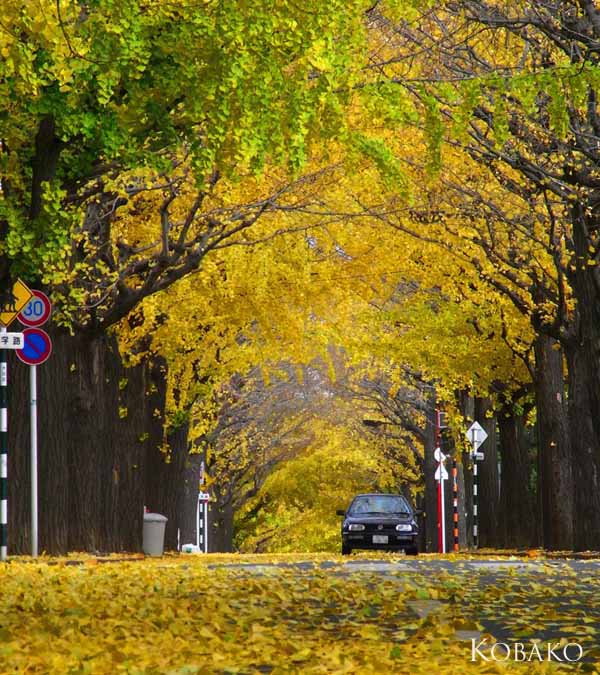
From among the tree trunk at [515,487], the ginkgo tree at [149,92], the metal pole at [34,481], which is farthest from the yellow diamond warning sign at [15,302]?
the tree trunk at [515,487]

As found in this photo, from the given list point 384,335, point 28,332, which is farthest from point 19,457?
point 384,335

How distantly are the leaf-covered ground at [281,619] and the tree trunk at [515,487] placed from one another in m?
19.6

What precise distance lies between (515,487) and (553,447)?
6.97 m

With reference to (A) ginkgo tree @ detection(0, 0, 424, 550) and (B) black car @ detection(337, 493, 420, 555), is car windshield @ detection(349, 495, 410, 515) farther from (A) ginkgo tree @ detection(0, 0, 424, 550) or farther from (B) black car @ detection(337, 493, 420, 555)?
(A) ginkgo tree @ detection(0, 0, 424, 550)

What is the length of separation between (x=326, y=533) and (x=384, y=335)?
5226cm

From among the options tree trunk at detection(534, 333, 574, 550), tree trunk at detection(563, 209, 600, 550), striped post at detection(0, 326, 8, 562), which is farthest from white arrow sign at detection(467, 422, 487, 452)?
striped post at detection(0, 326, 8, 562)

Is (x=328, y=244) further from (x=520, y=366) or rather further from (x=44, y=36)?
(x=44, y=36)

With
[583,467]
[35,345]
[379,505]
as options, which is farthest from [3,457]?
[379,505]

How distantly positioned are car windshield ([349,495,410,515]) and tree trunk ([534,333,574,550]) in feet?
10.8

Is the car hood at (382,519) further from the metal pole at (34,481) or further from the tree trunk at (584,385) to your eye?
the metal pole at (34,481)

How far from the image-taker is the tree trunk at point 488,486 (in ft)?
138

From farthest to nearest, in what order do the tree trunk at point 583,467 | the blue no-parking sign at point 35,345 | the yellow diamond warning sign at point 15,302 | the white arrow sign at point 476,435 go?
the white arrow sign at point 476,435, the tree trunk at point 583,467, the blue no-parking sign at point 35,345, the yellow diamond warning sign at point 15,302

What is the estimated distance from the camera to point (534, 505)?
4297cm

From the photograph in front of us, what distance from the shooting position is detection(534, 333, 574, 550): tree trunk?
32219mm
